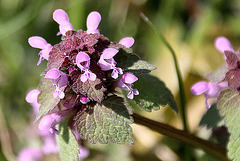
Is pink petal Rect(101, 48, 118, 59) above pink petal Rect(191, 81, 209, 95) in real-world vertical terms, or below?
above

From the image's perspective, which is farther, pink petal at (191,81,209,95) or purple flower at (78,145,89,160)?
purple flower at (78,145,89,160)

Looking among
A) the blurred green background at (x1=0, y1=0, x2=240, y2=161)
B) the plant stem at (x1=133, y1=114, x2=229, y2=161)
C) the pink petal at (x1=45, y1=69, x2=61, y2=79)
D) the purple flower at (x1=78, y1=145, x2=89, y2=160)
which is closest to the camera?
the pink petal at (x1=45, y1=69, x2=61, y2=79)

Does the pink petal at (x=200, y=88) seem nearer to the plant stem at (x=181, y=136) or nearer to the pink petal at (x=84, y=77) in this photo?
the plant stem at (x=181, y=136)

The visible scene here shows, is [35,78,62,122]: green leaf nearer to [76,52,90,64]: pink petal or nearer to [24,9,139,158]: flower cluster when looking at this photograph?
[24,9,139,158]: flower cluster

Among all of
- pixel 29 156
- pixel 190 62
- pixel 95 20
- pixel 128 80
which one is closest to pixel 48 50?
pixel 95 20

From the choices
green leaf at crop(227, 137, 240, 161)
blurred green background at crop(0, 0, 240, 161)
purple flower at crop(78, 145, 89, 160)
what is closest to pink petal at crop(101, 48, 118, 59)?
green leaf at crop(227, 137, 240, 161)

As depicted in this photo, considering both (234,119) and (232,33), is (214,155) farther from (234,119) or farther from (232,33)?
(232,33)

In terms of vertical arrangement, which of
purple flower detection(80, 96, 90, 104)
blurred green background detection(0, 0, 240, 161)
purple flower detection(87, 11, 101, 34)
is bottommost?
blurred green background detection(0, 0, 240, 161)
